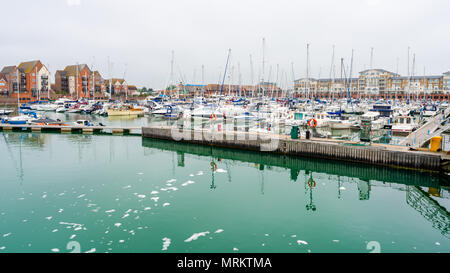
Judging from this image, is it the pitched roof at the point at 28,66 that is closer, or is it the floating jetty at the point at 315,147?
the floating jetty at the point at 315,147

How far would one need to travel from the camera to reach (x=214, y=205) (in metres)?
16.2

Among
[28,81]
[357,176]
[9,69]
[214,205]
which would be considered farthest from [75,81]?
[357,176]

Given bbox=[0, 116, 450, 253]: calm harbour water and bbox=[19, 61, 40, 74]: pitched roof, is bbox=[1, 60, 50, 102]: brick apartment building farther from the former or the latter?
bbox=[0, 116, 450, 253]: calm harbour water

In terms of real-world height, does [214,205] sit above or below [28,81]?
below

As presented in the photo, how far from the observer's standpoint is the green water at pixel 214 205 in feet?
39.9

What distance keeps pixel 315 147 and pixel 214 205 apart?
13.3 m

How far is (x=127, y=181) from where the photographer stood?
19.9m

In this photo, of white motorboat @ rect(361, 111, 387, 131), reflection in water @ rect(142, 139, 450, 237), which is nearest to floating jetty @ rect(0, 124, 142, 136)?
reflection in water @ rect(142, 139, 450, 237)

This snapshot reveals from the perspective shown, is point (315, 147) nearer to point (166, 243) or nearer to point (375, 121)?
point (166, 243)

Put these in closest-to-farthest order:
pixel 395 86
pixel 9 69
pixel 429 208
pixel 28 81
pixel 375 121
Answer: pixel 429 208 → pixel 375 121 → pixel 28 81 → pixel 9 69 → pixel 395 86

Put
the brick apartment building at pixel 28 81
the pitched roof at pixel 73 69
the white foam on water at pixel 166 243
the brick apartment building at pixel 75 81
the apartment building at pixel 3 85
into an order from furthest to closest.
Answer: the pitched roof at pixel 73 69
the brick apartment building at pixel 75 81
the apartment building at pixel 3 85
the brick apartment building at pixel 28 81
the white foam on water at pixel 166 243

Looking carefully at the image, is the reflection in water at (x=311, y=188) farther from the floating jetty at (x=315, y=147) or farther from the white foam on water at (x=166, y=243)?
the white foam on water at (x=166, y=243)

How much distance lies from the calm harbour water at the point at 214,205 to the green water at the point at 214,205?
55 mm

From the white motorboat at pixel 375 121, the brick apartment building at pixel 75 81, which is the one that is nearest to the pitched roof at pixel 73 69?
the brick apartment building at pixel 75 81
